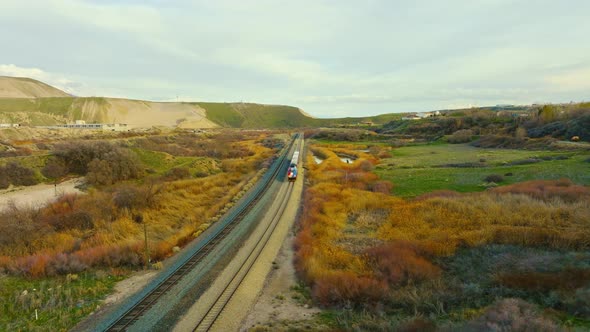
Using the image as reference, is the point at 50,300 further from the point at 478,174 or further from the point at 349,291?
the point at 478,174

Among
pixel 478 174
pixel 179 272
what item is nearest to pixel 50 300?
pixel 179 272

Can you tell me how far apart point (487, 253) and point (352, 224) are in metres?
10.9

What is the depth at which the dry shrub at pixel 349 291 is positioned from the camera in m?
14.7

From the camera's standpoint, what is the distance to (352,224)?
2716 cm

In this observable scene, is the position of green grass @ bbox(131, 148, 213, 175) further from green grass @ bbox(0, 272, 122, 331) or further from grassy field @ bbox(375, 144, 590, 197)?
green grass @ bbox(0, 272, 122, 331)

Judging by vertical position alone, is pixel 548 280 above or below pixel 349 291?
above

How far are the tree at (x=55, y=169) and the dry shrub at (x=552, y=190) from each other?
61654 mm

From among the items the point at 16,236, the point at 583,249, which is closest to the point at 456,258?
the point at 583,249

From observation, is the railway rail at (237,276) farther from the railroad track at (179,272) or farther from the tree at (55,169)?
the tree at (55,169)

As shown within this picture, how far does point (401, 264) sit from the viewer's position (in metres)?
16.7

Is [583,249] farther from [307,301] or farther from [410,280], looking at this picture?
[307,301]

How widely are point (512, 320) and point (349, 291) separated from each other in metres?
6.75

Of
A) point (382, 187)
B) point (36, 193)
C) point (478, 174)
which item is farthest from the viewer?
point (36, 193)

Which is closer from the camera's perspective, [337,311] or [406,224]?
[337,311]
